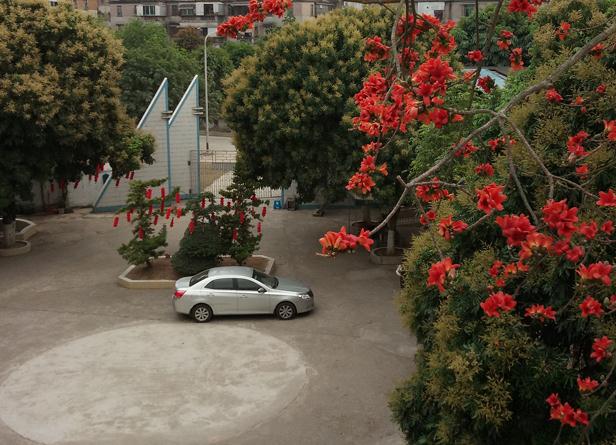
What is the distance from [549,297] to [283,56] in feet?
43.5

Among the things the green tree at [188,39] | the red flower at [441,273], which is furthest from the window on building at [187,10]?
the red flower at [441,273]

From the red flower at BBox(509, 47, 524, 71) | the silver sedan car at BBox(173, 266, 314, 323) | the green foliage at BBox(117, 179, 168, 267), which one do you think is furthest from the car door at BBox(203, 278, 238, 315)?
the red flower at BBox(509, 47, 524, 71)

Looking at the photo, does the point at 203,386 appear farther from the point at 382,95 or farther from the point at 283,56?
the point at 283,56

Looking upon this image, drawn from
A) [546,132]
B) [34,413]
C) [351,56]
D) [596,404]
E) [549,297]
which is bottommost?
[34,413]

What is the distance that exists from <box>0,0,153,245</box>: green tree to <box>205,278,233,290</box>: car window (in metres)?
6.27

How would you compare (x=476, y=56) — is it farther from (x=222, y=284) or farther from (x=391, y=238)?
(x=391, y=238)

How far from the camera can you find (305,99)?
55.9 feet

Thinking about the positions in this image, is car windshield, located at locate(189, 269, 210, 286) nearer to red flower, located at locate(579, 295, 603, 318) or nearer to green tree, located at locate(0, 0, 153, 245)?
green tree, located at locate(0, 0, 153, 245)

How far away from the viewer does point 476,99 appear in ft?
43.5

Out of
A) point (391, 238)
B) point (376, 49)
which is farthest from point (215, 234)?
point (376, 49)

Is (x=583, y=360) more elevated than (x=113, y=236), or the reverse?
(x=583, y=360)

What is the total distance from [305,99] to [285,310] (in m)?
5.55

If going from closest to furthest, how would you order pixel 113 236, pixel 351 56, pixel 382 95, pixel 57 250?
pixel 382 95, pixel 351 56, pixel 57 250, pixel 113 236

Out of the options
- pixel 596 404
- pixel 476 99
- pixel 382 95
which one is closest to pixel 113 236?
pixel 476 99
